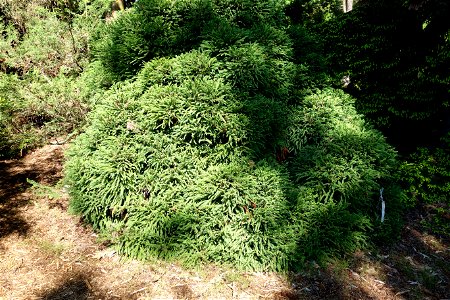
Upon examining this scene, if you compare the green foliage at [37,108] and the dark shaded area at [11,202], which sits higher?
the green foliage at [37,108]

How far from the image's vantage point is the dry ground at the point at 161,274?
2.90 m

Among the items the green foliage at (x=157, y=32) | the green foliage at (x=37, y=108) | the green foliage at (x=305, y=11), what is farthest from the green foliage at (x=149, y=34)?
the green foliage at (x=305, y=11)

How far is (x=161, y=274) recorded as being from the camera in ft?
10.2

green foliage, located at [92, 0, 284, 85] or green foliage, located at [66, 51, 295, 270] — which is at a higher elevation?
green foliage, located at [92, 0, 284, 85]

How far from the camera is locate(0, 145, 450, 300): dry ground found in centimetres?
290

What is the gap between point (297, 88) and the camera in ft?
13.9

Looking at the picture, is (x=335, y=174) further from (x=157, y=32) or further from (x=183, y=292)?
(x=157, y=32)

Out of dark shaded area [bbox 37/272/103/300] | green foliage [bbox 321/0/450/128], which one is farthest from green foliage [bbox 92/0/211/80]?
green foliage [bbox 321/0/450/128]

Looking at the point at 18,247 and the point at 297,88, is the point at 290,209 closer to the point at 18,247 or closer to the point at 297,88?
the point at 297,88

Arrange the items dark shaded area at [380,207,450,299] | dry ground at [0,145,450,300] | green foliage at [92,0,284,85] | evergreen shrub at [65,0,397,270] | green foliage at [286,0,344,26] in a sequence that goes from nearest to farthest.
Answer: dry ground at [0,145,450,300] < dark shaded area at [380,207,450,299] < evergreen shrub at [65,0,397,270] < green foliage at [92,0,284,85] < green foliage at [286,0,344,26]

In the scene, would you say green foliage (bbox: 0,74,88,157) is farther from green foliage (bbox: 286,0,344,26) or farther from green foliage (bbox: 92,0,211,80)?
green foliage (bbox: 286,0,344,26)

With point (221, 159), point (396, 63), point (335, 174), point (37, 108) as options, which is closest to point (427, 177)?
point (396, 63)

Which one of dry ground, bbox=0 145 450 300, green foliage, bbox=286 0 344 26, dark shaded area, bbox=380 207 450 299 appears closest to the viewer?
dry ground, bbox=0 145 450 300

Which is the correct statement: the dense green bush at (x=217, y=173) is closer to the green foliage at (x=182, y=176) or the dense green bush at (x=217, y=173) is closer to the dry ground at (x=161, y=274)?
the green foliage at (x=182, y=176)
